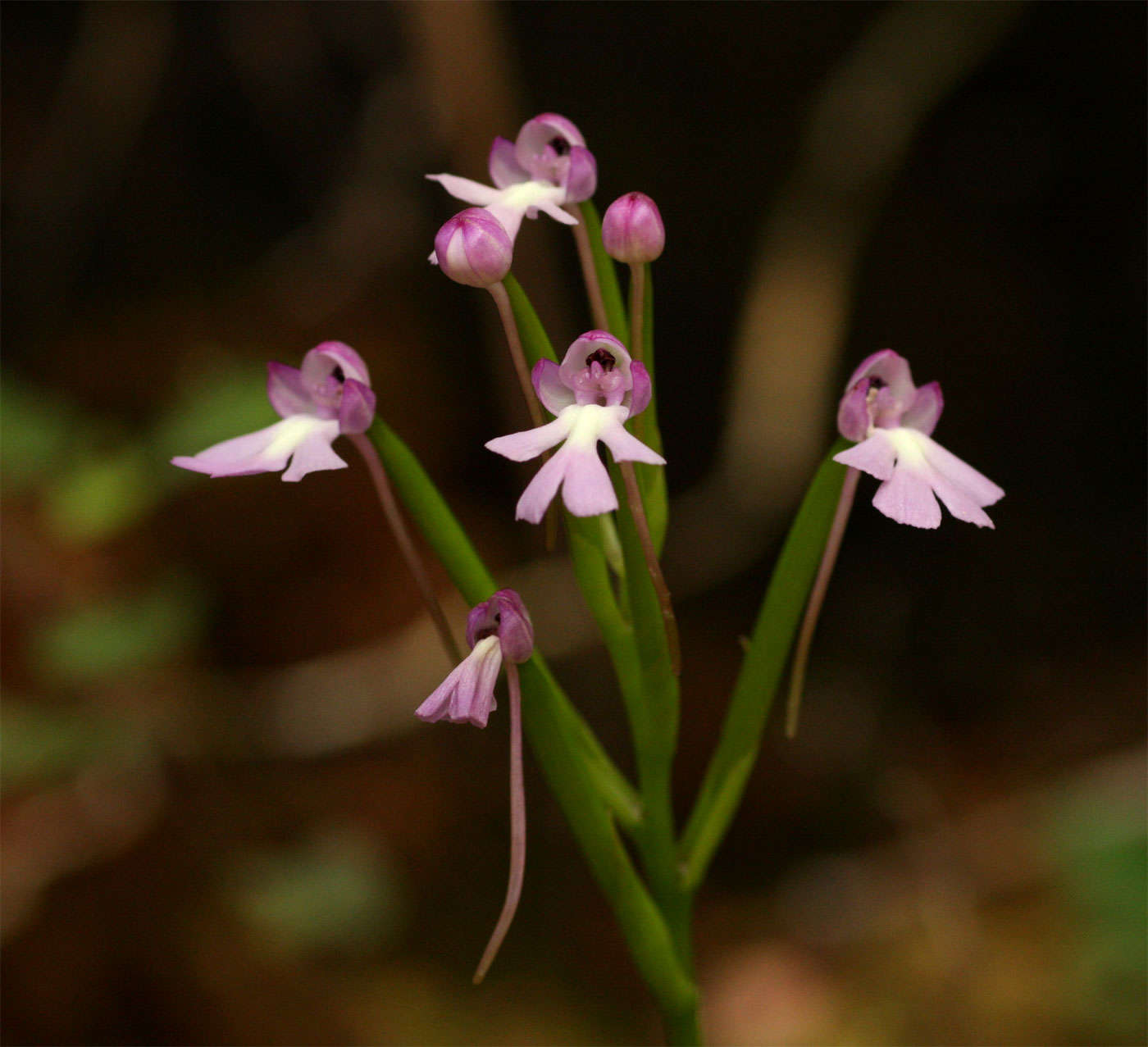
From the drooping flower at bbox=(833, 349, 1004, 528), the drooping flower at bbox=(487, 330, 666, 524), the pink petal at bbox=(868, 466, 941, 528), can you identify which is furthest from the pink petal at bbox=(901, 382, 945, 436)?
the drooping flower at bbox=(487, 330, 666, 524)

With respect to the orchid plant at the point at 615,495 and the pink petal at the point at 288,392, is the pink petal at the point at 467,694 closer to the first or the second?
the orchid plant at the point at 615,495

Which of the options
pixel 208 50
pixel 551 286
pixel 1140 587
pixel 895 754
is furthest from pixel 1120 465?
pixel 208 50

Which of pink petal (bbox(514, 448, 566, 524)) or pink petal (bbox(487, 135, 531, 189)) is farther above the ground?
pink petal (bbox(487, 135, 531, 189))

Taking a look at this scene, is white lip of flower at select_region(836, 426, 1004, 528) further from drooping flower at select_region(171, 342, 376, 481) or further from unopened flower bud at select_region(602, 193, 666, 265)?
drooping flower at select_region(171, 342, 376, 481)

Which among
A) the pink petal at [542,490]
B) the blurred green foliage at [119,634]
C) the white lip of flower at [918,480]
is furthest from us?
the blurred green foliage at [119,634]

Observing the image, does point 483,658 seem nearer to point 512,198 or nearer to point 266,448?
point 266,448

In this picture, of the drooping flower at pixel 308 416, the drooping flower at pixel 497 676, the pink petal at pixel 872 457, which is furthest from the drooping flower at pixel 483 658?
the pink petal at pixel 872 457
